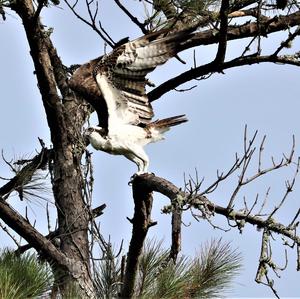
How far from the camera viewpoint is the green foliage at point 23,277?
348cm

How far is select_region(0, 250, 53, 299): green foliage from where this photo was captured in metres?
3.48

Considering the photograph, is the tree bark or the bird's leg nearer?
the bird's leg

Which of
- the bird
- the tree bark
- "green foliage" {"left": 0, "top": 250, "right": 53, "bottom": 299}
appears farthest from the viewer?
the tree bark

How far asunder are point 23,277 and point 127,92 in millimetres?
1648

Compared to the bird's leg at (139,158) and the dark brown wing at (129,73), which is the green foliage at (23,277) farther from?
the dark brown wing at (129,73)

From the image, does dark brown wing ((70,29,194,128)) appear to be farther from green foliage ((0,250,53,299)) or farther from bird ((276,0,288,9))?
green foliage ((0,250,53,299))

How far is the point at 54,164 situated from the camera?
222 inches

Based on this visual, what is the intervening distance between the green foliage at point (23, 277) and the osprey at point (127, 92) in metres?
1.28

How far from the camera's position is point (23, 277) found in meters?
3.61

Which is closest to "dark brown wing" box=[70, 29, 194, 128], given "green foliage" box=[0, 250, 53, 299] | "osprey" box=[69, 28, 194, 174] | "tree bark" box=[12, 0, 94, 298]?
"osprey" box=[69, 28, 194, 174]

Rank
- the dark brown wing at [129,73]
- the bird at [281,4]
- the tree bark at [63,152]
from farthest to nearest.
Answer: the tree bark at [63,152] → the bird at [281,4] → the dark brown wing at [129,73]

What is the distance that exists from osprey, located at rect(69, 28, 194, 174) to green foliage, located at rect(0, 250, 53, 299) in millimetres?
1285

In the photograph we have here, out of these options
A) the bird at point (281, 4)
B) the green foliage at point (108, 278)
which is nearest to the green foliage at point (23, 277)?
the green foliage at point (108, 278)

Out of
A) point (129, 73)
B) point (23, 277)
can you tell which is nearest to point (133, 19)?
point (129, 73)
